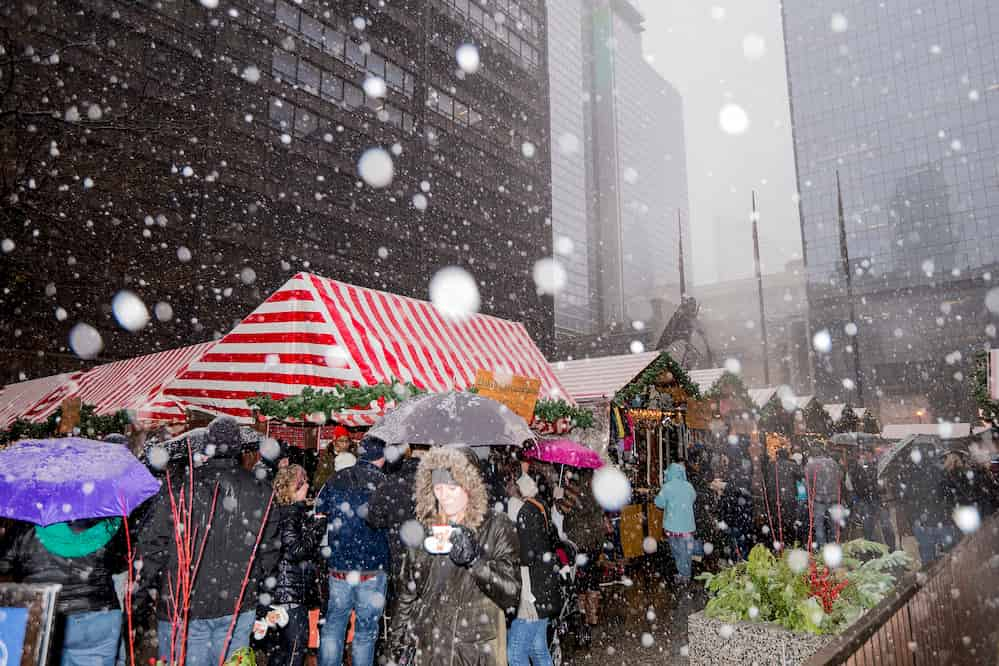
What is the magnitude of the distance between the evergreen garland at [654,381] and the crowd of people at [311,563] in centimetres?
660

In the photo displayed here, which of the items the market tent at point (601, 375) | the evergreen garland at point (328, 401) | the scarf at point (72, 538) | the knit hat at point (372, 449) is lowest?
the scarf at point (72, 538)

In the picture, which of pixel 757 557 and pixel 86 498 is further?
pixel 757 557

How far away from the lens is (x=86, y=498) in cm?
399

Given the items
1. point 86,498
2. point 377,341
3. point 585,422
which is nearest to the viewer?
point 86,498

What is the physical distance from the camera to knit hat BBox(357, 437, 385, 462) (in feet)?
19.2

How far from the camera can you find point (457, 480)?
3414 mm

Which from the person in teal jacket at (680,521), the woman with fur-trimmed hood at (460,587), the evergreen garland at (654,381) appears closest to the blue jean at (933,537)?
the person in teal jacket at (680,521)

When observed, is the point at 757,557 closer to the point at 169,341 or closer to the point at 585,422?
the point at 585,422

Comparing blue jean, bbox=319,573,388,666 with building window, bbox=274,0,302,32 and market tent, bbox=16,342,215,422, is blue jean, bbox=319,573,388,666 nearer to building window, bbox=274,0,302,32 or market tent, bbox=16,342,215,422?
market tent, bbox=16,342,215,422

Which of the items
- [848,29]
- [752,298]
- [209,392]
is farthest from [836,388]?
[209,392]

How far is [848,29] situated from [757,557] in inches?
4024

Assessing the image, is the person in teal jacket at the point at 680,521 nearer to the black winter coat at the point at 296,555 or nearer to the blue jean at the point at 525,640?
the blue jean at the point at 525,640

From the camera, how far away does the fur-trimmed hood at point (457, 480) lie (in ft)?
11.2

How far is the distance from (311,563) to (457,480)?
2973 millimetres
